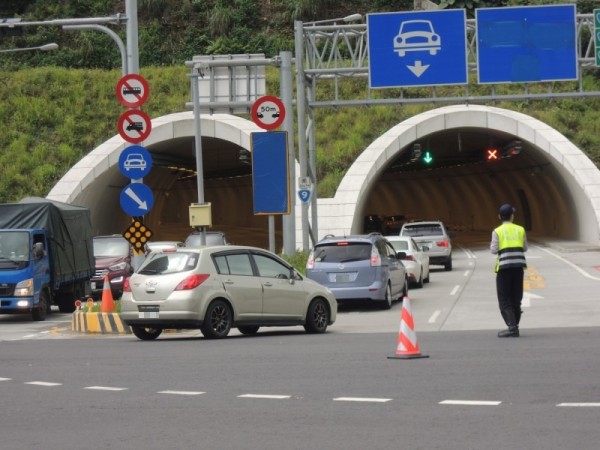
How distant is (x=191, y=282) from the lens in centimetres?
1855

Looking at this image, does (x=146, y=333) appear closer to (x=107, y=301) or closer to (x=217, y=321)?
(x=217, y=321)

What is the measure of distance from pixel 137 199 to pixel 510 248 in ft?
26.1

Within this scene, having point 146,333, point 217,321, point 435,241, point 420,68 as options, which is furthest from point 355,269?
point 435,241

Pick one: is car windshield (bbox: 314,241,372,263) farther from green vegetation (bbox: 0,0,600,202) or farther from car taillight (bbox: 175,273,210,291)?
green vegetation (bbox: 0,0,600,202)

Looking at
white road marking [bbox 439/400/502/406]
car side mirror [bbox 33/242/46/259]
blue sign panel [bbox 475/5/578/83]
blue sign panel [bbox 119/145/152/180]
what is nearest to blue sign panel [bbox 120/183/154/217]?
blue sign panel [bbox 119/145/152/180]

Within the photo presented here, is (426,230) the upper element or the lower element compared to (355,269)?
upper

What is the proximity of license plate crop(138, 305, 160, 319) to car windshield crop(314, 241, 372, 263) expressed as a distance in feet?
24.9

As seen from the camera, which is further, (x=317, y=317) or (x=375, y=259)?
(x=375, y=259)

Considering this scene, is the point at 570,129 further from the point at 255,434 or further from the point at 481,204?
the point at 255,434

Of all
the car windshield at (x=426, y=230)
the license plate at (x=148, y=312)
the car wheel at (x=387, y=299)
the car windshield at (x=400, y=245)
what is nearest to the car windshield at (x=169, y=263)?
the license plate at (x=148, y=312)

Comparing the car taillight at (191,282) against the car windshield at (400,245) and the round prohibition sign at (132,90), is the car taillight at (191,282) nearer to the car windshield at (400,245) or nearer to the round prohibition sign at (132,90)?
the round prohibition sign at (132,90)

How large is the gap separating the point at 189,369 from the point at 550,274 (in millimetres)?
21646

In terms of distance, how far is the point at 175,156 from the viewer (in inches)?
2174

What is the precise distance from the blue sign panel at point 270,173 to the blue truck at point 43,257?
467 centimetres
